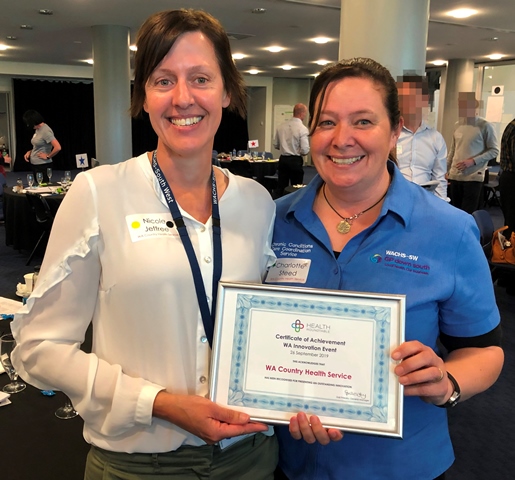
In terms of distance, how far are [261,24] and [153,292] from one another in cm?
873

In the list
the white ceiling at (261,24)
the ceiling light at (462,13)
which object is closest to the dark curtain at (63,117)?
the white ceiling at (261,24)

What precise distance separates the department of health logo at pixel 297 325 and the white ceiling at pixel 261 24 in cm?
696

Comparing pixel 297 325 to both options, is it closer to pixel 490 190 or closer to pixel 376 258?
pixel 376 258

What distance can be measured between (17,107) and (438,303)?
18.7 metres

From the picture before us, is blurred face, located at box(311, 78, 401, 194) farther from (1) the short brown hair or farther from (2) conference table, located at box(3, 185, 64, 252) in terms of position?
(2) conference table, located at box(3, 185, 64, 252)

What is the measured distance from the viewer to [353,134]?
4.63 feet

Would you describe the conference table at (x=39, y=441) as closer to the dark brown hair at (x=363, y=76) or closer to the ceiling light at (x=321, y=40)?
the dark brown hair at (x=363, y=76)

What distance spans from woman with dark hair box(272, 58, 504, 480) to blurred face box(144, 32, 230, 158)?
1.11ft

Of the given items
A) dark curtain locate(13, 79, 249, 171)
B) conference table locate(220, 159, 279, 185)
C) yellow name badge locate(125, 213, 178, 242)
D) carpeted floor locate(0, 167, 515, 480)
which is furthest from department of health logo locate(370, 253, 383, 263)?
dark curtain locate(13, 79, 249, 171)

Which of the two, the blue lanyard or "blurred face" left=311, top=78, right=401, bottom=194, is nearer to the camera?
the blue lanyard

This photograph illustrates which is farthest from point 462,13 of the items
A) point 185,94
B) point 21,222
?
point 185,94

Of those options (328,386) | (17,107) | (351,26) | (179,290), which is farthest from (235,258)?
(17,107)

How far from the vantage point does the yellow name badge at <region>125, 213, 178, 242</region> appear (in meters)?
1.22

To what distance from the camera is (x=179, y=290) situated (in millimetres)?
1215
